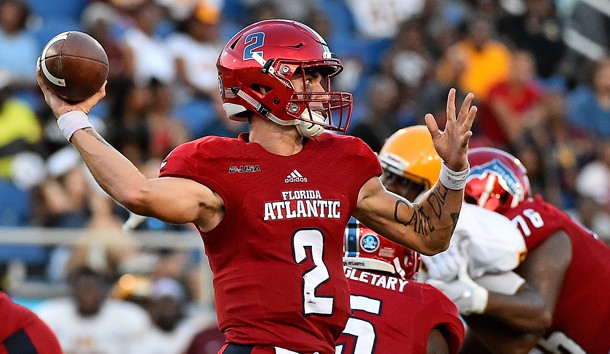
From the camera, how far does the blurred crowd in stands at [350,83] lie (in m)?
9.58

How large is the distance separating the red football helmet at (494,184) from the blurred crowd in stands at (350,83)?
4022 millimetres

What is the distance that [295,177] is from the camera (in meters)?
4.34

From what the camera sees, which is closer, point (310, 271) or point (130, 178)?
point (130, 178)

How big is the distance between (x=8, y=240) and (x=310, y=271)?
5037 mm

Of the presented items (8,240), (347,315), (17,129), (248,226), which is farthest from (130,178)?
(17,129)

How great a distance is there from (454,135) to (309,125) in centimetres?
53

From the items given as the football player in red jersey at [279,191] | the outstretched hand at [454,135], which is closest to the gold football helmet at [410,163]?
the football player in red jersey at [279,191]

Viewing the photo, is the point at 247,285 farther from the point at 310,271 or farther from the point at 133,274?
the point at 133,274

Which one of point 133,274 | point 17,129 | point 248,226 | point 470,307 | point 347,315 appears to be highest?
point 248,226

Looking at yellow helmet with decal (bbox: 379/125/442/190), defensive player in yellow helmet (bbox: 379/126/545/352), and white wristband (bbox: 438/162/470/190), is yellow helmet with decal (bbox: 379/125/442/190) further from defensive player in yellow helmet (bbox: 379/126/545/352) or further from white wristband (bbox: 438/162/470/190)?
white wristband (bbox: 438/162/470/190)

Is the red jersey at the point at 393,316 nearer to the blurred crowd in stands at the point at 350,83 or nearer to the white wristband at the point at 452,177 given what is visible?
the white wristband at the point at 452,177

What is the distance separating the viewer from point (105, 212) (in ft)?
31.0

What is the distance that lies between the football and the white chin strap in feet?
2.40

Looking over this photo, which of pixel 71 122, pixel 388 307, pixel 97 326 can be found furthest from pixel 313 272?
pixel 97 326
